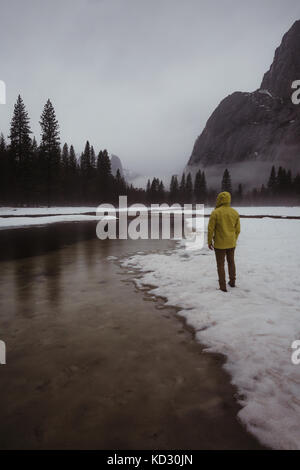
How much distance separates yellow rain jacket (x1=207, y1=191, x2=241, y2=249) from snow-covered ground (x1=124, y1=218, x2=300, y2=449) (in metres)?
1.09

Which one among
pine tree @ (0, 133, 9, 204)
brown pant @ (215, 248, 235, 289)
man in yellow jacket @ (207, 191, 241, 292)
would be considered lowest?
brown pant @ (215, 248, 235, 289)

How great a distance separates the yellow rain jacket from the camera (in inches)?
212

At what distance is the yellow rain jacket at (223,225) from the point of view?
538cm

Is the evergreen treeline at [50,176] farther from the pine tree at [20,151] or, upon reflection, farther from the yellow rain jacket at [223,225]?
the yellow rain jacket at [223,225]

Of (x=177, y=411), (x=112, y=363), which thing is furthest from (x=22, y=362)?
(x=177, y=411)

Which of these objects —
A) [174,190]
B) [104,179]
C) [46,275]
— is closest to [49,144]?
[104,179]

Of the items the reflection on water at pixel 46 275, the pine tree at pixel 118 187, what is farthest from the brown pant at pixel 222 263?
the pine tree at pixel 118 187

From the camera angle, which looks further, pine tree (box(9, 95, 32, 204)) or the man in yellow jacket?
pine tree (box(9, 95, 32, 204))

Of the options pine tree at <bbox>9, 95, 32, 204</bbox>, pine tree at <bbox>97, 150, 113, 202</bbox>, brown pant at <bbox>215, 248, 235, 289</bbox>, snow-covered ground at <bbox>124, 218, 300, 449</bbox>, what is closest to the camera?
snow-covered ground at <bbox>124, 218, 300, 449</bbox>

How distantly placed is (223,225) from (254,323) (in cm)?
233

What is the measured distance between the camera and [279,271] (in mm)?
6617

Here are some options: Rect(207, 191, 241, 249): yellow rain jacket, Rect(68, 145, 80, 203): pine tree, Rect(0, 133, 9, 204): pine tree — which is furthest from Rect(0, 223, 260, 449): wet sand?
Rect(68, 145, 80, 203): pine tree

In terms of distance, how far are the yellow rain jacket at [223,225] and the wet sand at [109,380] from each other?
202 centimetres

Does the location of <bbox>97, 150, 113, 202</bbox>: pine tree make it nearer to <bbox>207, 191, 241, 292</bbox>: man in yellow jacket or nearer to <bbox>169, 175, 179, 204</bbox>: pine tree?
<bbox>169, 175, 179, 204</bbox>: pine tree
